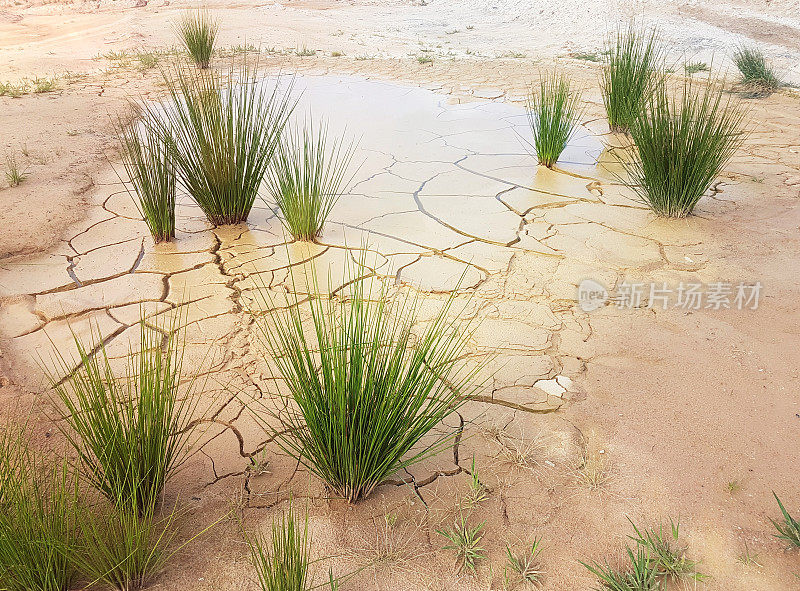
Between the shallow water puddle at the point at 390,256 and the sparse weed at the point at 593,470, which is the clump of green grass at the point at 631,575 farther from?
the shallow water puddle at the point at 390,256

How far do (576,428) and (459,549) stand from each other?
63cm

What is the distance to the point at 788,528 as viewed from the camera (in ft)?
5.38

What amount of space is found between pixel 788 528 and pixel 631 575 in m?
0.46

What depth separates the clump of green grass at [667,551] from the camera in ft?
5.06

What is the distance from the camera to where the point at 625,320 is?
8.70ft

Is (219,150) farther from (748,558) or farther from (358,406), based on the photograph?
(748,558)

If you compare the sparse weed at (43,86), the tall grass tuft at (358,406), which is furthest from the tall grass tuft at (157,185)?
the sparse weed at (43,86)

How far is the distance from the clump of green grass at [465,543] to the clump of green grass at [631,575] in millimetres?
257

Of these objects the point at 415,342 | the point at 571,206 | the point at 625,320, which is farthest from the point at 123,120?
the point at 625,320

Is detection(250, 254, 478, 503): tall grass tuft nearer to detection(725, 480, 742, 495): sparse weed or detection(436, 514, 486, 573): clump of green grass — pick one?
detection(436, 514, 486, 573): clump of green grass

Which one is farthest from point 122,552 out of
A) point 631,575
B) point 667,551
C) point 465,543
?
point 667,551

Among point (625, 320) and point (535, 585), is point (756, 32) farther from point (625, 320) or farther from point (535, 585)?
point (535, 585)

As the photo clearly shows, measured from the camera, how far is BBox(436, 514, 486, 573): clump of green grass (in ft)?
5.23

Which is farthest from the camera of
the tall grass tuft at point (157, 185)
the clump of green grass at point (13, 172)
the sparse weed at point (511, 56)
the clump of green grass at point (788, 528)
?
the sparse weed at point (511, 56)
